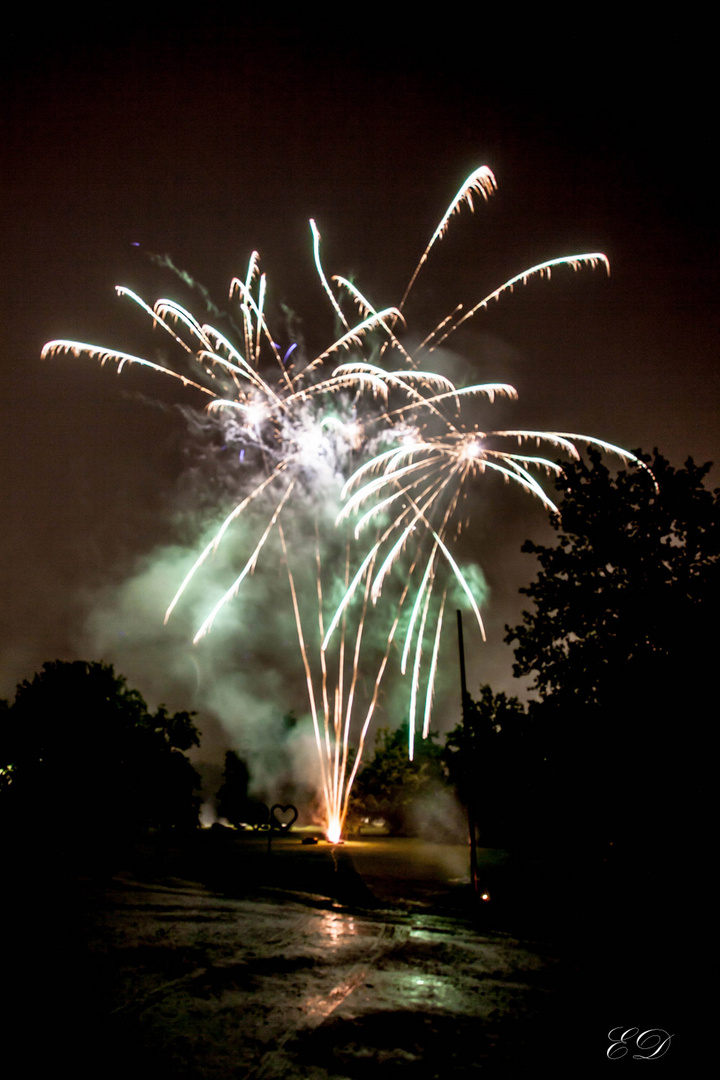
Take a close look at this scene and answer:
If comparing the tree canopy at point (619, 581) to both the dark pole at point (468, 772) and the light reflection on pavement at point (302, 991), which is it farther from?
the light reflection on pavement at point (302, 991)

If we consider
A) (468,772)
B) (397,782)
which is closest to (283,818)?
(397,782)

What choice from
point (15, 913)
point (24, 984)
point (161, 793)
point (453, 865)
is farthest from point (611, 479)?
point (161, 793)

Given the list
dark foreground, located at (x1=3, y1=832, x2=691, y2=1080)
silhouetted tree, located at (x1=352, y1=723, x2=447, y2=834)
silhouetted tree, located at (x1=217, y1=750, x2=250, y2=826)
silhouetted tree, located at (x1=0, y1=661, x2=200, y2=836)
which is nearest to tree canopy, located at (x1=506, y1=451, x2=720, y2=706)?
Answer: dark foreground, located at (x1=3, y1=832, x2=691, y2=1080)

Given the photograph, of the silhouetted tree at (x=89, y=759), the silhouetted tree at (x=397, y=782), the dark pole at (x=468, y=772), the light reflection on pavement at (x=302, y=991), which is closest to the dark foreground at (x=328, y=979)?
the light reflection on pavement at (x=302, y=991)

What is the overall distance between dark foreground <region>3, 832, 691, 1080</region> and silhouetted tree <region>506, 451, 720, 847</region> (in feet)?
4.71

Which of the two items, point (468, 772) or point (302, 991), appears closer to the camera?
point (302, 991)

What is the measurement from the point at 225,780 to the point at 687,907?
296 ft

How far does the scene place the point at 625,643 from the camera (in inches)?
469

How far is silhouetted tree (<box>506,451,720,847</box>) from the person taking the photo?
10.0 m

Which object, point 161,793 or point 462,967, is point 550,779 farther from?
point 161,793

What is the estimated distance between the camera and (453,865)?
2183cm

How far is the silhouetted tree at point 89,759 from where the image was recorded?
23.2 meters

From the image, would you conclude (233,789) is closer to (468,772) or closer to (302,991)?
(468,772)

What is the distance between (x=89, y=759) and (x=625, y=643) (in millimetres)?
22846
